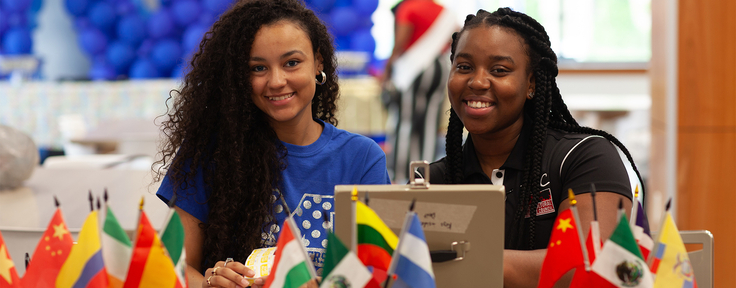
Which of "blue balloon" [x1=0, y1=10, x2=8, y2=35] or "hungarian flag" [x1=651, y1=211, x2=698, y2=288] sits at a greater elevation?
"blue balloon" [x1=0, y1=10, x2=8, y2=35]

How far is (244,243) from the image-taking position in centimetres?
144

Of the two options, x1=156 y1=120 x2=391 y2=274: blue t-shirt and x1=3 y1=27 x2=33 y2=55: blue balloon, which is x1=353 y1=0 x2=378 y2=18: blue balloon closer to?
x1=3 y1=27 x2=33 y2=55: blue balloon

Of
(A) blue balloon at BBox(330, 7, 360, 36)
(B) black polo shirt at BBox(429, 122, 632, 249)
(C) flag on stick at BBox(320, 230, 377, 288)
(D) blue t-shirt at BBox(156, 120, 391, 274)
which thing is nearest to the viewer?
(C) flag on stick at BBox(320, 230, 377, 288)

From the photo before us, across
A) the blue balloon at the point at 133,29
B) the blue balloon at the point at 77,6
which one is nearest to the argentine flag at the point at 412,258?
the blue balloon at the point at 133,29

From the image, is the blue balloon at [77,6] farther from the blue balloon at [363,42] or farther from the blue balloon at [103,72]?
the blue balloon at [363,42]

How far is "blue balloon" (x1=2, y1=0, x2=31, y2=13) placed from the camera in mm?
6676

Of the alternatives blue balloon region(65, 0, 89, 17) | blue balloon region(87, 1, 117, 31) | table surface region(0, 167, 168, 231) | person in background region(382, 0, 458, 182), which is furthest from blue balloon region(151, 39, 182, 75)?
table surface region(0, 167, 168, 231)

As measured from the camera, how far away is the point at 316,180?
59.5 inches

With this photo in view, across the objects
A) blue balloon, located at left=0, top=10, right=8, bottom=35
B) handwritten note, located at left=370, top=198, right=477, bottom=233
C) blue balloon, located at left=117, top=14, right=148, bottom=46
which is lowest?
handwritten note, located at left=370, top=198, right=477, bottom=233

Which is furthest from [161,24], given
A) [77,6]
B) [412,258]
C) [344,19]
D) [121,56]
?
[412,258]

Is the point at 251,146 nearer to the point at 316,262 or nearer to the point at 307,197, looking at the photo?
the point at 307,197

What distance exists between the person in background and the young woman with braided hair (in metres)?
3.04

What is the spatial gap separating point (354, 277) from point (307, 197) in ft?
2.01

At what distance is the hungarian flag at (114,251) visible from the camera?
98cm
